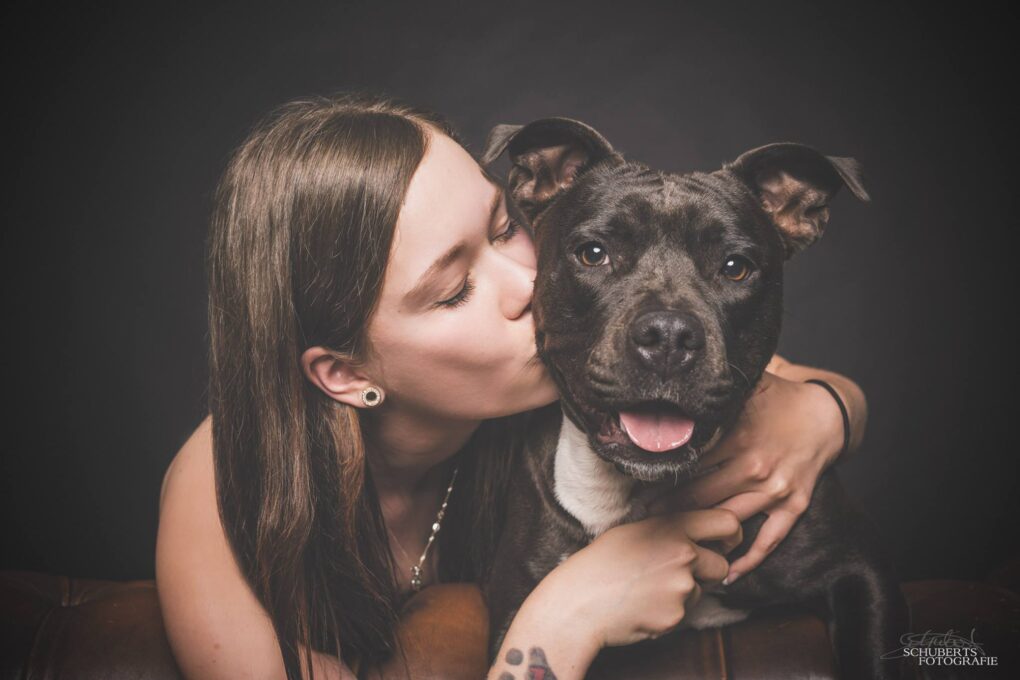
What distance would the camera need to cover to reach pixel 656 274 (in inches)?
80.6

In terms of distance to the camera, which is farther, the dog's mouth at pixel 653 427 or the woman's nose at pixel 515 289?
the woman's nose at pixel 515 289

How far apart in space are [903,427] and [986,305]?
52cm

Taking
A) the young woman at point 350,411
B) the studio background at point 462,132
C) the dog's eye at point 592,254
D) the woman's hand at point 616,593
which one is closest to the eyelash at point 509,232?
the young woman at point 350,411

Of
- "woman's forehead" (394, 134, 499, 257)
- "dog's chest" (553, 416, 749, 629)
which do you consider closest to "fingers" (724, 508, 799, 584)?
"dog's chest" (553, 416, 749, 629)

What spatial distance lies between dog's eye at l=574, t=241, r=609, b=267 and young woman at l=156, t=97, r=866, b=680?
19 centimetres

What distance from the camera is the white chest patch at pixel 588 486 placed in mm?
2295

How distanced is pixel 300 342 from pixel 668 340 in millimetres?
931

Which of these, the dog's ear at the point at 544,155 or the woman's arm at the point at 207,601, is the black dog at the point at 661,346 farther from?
the woman's arm at the point at 207,601

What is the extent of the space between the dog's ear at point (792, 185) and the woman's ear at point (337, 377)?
1145 mm

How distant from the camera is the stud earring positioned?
7.37 ft

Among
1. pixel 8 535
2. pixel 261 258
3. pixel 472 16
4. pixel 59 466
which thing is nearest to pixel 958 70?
pixel 472 16

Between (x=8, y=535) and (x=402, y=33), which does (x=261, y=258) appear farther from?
(x=8, y=535)

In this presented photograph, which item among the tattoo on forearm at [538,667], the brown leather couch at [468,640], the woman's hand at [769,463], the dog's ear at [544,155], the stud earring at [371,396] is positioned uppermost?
the dog's ear at [544,155]
